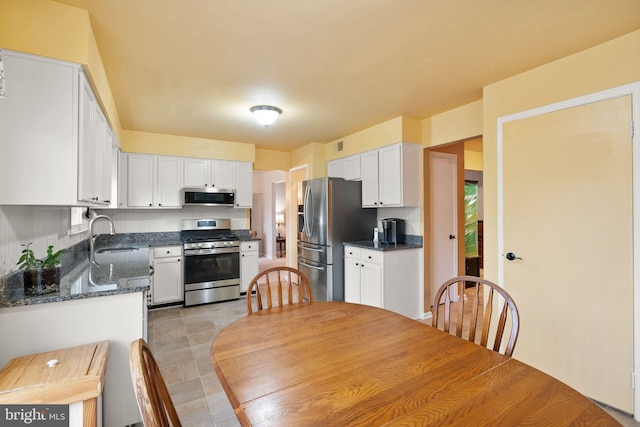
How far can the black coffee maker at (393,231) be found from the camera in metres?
3.96

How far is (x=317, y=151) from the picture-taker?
512 cm

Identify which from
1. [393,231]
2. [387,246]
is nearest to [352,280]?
[387,246]

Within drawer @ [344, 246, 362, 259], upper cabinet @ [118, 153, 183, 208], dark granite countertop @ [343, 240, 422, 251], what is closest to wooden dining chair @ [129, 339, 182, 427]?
dark granite countertop @ [343, 240, 422, 251]

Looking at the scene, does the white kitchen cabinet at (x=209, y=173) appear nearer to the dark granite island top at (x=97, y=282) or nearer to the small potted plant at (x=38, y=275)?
the dark granite island top at (x=97, y=282)

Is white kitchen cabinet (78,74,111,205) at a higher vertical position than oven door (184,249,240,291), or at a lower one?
higher

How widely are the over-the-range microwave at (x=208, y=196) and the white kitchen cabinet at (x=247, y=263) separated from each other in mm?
706

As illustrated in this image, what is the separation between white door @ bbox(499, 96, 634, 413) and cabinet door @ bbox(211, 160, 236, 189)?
3.78 meters

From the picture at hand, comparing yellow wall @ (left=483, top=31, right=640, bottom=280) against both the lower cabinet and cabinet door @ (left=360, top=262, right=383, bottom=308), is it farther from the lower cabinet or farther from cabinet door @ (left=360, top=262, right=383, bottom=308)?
cabinet door @ (left=360, top=262, right=383, bottom=308)

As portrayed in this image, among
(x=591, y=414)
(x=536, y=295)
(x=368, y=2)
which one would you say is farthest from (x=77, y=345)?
(x=536, y=295)

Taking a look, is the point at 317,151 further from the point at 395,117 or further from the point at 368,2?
the point at 368,2

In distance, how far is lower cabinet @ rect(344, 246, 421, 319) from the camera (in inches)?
143

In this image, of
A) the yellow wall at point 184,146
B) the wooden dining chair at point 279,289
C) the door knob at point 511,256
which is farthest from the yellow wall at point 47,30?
the door knob at point 511,256

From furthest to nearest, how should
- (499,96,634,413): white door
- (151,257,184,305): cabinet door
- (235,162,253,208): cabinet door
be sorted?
(235,162,253,208): cabinet door
(151,257,184,305): cabinet door
(499,96,634,413): white door

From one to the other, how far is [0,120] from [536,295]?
3.60 m
